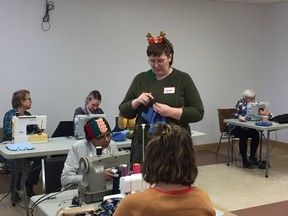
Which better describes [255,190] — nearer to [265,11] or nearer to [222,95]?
[222,95]

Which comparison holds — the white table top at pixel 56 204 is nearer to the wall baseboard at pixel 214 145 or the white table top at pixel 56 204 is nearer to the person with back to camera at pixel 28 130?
the person with back to camera at pixel 28 130

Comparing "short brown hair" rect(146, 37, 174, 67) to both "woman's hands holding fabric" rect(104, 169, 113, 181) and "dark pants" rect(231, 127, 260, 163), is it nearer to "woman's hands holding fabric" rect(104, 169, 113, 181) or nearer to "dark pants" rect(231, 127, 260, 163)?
"woman's hands holding fabric" rect(104, 169, 113, 181)

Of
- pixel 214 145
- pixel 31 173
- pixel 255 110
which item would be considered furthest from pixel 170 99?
pixel 214 145

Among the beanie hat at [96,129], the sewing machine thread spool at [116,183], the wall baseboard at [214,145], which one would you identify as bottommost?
the wall baseboard at [214,145]

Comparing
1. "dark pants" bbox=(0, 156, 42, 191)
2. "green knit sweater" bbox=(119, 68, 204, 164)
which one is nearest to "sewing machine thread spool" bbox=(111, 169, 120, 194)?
"green knit sweater" bbox=(119, 68, 204, 164)

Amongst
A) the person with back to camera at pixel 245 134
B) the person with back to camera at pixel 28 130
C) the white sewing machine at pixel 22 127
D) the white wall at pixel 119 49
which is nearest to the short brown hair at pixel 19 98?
the person with back to camera at pixel 28 130

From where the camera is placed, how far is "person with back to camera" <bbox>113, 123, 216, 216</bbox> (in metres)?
1.28

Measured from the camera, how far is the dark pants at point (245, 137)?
5.62 m

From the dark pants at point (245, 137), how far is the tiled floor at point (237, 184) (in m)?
0.26

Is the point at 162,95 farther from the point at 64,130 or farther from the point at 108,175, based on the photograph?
the point at 64,130

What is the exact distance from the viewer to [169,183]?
131 centimetres

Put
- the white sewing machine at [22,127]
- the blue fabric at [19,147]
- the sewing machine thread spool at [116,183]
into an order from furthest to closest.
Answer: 1. the white sewing machine at [22,127]
2. the blue fabric at [19,147]
3. the sewing machine thread spool at [116,183]

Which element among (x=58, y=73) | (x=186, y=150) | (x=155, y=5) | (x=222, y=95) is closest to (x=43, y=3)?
(x=58, y=73)

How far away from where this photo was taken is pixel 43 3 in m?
5.18
